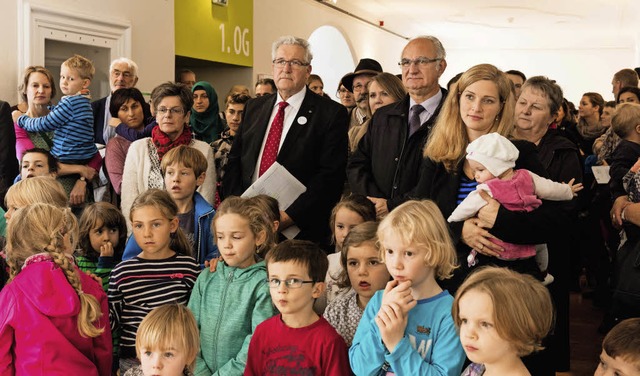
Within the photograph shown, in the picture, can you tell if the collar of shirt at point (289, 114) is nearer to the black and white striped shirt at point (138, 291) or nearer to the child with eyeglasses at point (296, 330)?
the black and white striped shirt at point (138, 291)

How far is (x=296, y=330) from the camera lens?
2541mm

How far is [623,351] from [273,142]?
2.17m

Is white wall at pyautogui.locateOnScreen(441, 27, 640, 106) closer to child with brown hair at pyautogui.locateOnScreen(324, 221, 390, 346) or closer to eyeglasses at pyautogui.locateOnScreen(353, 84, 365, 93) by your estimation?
eyeglasses at pyautogui.locateOnScreen(353, 84, 365, 93)

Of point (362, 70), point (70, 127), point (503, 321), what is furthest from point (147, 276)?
point (362, 70)

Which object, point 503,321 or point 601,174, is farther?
point 601,174

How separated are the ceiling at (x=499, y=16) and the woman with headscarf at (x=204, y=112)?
624 cm

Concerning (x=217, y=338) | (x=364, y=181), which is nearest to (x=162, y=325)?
(x=217, y=338)

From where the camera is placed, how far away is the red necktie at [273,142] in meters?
3.94

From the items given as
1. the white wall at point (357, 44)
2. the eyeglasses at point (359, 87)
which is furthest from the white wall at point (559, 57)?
the eyeglasses at point (359, 87)

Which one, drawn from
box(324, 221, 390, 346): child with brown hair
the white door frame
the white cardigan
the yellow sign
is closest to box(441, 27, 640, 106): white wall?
the yellow sign

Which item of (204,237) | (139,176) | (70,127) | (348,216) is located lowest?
(204,237)

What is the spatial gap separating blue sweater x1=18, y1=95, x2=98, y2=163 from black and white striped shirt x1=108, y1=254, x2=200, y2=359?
1.59m

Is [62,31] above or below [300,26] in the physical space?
below

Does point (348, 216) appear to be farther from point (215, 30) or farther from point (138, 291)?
point (215, 30)
